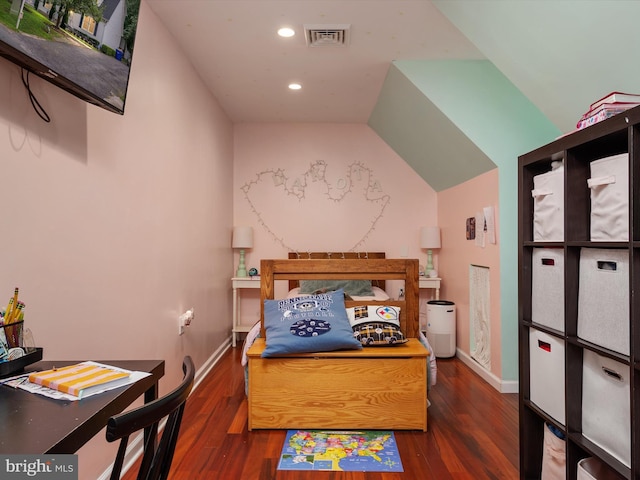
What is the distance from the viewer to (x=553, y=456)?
1756 millimetres

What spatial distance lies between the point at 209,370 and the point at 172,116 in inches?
84.9

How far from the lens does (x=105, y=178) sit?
81.0 inches

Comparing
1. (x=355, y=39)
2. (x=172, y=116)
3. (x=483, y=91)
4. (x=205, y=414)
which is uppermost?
(x=355, y=39)

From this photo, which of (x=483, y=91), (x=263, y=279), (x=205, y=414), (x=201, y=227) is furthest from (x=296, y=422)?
(x=483, y=91)

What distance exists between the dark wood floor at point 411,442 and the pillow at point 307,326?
1.74ft

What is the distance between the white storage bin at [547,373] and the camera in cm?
168

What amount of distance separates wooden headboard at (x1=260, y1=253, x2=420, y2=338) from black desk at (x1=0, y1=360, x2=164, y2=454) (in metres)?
1.76

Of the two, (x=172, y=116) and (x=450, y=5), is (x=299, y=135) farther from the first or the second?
(x=450, y=5)

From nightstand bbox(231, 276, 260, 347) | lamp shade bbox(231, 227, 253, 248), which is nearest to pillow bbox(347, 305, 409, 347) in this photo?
nightstand bbox(231, 276, 260, 347)

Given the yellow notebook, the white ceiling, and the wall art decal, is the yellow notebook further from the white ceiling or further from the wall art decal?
the wall art decal

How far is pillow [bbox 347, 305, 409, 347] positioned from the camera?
2.69 metres

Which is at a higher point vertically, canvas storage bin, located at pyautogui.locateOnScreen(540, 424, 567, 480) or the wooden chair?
the wooden chair

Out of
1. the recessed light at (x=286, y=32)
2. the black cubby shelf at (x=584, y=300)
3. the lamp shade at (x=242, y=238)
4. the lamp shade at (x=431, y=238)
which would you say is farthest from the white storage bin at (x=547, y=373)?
the lamp shade at (x=242, y=238)

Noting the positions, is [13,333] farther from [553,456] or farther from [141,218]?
[553,456]
